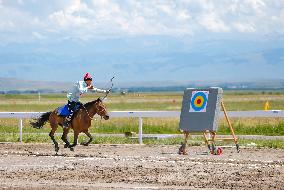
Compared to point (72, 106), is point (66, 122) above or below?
below

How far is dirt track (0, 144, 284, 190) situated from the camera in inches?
639

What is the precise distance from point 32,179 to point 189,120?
787cm

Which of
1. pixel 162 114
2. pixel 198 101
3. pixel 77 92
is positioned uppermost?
pixel 77 92

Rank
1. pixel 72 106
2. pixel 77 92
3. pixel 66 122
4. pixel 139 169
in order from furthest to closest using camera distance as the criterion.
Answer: pixel 66 122
pixel 72 106
pixel 77 92
pixel 139 169

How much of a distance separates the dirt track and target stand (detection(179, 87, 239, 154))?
630 mm

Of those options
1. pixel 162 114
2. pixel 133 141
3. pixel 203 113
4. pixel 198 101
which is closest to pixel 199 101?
pixel 198 101

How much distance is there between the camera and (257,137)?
1177 inches

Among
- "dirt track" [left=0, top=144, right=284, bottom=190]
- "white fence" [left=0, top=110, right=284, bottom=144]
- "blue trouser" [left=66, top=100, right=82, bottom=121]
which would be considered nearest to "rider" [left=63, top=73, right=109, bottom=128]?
"blue trouser" [left=66, top=100, right=82, bottom=121]

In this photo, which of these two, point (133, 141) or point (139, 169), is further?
point (133, 141)

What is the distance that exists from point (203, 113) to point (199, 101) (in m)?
0.51

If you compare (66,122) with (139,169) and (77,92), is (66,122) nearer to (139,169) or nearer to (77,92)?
(77,92)

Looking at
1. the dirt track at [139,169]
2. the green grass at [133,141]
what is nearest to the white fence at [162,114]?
the green grass at [133,141]

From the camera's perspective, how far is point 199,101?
79.7 ft

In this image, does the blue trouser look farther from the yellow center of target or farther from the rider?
the yellow center of target
